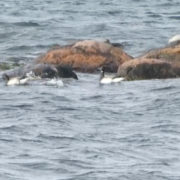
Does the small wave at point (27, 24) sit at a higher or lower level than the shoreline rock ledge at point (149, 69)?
lower

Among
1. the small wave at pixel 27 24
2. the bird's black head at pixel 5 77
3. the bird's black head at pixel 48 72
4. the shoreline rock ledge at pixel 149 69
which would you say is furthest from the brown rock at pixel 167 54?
the small wave at pixel 27 24

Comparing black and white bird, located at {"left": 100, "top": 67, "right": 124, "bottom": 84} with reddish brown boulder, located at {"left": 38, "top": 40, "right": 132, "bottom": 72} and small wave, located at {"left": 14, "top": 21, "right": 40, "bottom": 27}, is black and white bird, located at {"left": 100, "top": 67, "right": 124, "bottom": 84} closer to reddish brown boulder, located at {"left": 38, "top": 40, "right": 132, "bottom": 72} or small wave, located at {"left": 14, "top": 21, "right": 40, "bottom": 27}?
reddish brown boulder, located at {"left": 38, "top": 40, "right": 132, "bottom": 72}

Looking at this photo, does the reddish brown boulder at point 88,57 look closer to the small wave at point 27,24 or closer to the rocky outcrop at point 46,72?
the rocky outcrop at point 46,72

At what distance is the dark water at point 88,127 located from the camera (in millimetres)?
11130

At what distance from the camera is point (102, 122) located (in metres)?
13.9

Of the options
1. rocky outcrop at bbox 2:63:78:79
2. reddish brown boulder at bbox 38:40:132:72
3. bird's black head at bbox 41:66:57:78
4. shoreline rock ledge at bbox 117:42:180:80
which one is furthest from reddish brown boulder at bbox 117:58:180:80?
bird's black head at bbox 41:66:57:78

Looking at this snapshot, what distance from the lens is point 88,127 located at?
44.4 ft

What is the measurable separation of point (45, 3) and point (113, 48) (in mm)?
17374

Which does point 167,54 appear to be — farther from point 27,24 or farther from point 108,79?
point 27,24

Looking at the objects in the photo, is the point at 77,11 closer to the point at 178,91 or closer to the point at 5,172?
the point at 178,91

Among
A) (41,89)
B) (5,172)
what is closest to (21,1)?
(41,89)

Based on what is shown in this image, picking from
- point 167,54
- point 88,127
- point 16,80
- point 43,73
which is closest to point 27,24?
point 167,54

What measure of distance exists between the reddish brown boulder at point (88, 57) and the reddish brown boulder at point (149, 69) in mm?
1239

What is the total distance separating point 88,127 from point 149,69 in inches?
197
